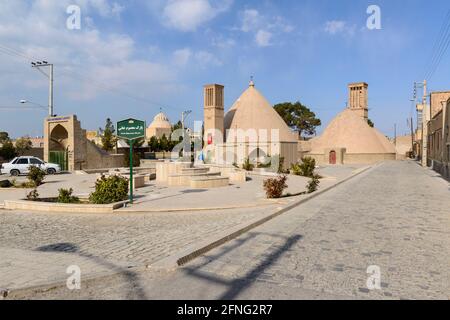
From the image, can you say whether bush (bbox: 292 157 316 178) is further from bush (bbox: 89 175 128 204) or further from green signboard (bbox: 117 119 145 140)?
bush (bbox: 89 175 128 204)

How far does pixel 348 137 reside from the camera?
2215 inches

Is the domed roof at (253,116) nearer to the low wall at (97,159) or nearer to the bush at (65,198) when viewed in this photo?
the low wall at (97,159)

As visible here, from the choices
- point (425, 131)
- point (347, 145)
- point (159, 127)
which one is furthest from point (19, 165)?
point (159, 127)

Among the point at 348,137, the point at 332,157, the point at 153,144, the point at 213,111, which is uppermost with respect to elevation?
the point at 213,111

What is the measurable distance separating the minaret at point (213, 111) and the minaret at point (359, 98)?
34085mm

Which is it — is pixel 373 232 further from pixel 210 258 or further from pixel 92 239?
pixel 92 239

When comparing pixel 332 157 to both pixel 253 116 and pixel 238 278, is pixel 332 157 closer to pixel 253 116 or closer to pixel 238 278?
pixel 253 116

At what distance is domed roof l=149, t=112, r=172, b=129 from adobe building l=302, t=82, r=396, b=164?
3452 cm

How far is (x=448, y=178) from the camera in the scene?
2197 centimetres

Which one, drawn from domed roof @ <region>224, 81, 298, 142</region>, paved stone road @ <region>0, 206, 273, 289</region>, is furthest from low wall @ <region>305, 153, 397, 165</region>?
paved stone road @ <region>0, 206, 273, 289</region>

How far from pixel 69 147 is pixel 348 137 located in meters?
42.3

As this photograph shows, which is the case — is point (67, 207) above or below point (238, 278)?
above

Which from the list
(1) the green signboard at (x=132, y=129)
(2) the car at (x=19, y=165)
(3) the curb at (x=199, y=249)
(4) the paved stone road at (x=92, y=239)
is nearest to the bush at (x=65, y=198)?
(4) the paved stone road at (x=92, y=239)

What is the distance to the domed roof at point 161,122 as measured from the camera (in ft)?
262
